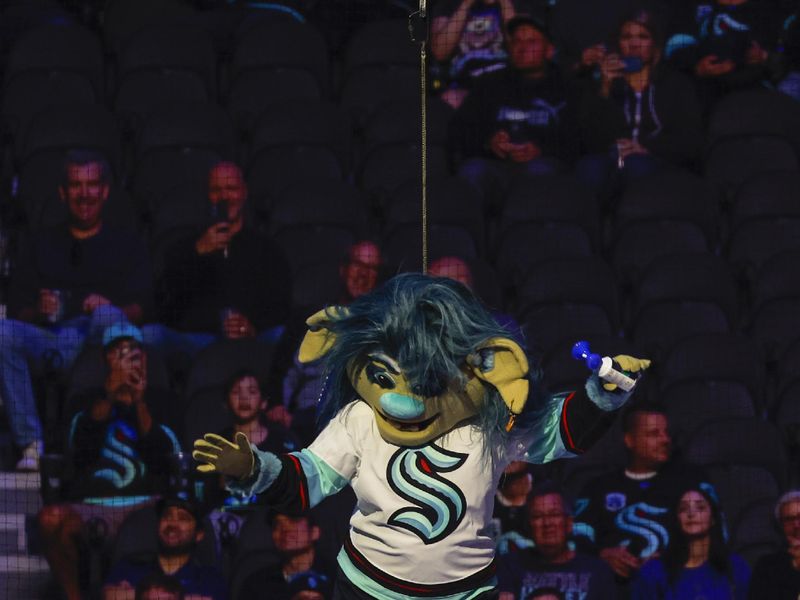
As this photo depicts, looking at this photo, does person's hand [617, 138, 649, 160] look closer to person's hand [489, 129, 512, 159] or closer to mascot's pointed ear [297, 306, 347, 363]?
person's hand [489, 129, 512, 159]

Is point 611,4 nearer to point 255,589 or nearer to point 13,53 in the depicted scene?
point 13,53

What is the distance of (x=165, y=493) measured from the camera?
229 inches

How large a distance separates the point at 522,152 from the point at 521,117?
0.45 ft

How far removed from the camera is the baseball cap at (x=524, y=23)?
23.3 ft

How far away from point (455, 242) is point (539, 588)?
4.99ft

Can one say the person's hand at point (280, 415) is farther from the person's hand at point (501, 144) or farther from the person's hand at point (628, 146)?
the person's hand at point (628, 146)

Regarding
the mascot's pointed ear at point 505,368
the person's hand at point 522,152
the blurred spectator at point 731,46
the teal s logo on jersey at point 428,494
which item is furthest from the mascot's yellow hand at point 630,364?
the blurred spectator at point 731,46

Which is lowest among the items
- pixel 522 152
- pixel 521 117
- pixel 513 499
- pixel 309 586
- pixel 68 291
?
pixel 309 586

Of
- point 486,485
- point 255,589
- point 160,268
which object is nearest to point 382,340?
point 486,485

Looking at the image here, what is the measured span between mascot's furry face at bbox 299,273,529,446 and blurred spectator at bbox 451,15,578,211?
3015 mm

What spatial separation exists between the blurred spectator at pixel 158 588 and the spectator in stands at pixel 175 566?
0.02 meters

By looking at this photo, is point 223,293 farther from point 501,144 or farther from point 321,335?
point 321,335

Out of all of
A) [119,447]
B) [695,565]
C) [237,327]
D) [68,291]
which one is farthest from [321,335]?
[68,291]

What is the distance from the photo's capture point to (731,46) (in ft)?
24.3
